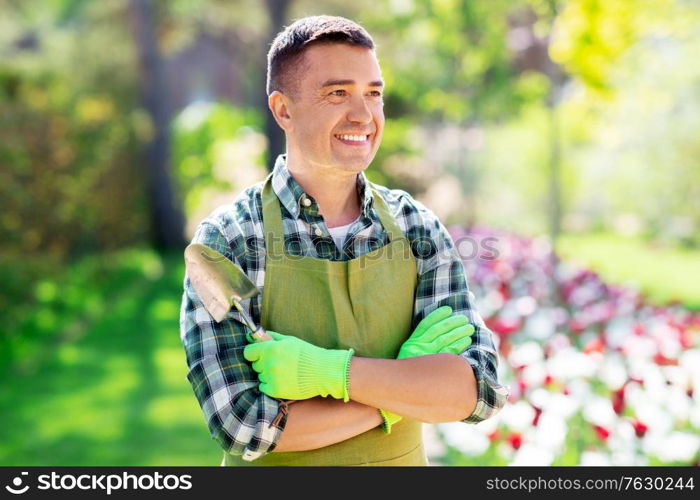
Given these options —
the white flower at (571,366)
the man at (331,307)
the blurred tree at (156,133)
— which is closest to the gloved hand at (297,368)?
the man at (331,307)

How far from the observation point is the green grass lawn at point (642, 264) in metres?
9.37

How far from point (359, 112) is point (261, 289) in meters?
0.46

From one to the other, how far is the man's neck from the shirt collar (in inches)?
0.7

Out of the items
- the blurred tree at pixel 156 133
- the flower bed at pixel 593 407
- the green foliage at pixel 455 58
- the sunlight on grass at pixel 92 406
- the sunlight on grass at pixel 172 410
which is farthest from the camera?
the blurred tree at pixel 156 133

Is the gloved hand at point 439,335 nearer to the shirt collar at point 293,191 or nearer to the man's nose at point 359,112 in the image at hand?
the shirt collar at point 293,191

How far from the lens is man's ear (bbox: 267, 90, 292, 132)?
2084 mm

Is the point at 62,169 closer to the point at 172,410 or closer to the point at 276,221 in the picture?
the point at 172,410

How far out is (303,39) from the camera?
2.02 meters

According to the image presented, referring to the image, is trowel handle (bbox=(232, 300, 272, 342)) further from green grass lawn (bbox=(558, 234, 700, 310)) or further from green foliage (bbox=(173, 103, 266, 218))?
green foliage (bbox=(173, 103, 266, 218))

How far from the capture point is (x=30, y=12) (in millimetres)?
15719

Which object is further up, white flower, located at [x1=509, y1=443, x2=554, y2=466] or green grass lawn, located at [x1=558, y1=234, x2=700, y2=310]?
white flower, located at [x1=509, y1=443, x2=554, y2=466]

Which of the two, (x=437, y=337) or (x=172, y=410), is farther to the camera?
(x=172, y=410)

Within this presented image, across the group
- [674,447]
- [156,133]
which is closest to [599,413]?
[674,447]

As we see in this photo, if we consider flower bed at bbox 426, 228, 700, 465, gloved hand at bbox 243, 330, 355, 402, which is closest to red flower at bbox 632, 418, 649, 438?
flower bed at bbox 426, 228, 700, 465
